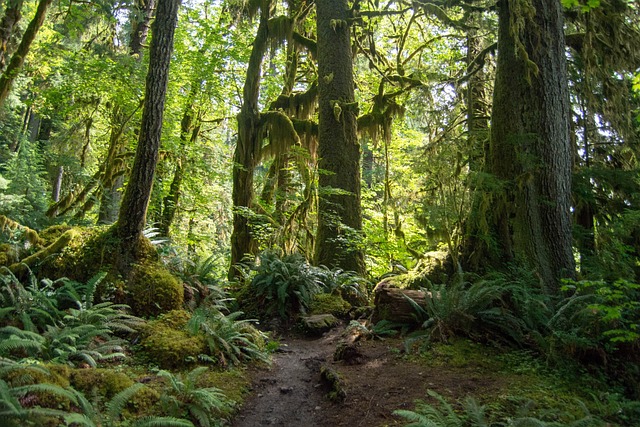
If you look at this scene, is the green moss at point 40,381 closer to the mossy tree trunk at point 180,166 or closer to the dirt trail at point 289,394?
the dirt trail at point 289,394

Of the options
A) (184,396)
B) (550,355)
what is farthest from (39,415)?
(550,355)

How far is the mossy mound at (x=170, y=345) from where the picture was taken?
4.96m

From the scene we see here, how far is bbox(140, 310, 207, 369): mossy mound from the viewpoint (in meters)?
4.96


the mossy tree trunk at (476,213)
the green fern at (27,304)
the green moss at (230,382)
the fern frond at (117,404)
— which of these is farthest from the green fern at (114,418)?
the mossy tree trunk at (476,213)

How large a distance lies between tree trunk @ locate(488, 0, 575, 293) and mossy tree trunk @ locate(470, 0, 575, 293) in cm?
1

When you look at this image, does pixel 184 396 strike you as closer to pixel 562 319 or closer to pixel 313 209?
pixel 562 319

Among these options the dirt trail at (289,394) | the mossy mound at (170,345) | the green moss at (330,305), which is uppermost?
the green moss at (330,305)

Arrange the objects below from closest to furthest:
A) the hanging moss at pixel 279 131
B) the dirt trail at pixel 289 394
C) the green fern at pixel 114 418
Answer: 1. the green fern at pixel 114 418
2. the dirt trail at pixel 289 394
3. the hanging moss at pixel 279 131

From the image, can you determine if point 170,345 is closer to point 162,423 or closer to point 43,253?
point 162,423

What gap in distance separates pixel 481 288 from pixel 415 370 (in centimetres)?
154

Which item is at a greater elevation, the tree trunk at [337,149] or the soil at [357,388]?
the tree trunk at [337,149]

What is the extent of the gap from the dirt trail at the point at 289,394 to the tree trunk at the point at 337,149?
3281 mm

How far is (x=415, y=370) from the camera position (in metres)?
4.96

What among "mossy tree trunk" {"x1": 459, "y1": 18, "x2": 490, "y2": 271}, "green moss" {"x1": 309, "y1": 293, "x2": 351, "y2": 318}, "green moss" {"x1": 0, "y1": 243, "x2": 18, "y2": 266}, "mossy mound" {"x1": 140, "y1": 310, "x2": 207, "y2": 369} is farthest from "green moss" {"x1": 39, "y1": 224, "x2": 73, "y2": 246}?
"mossy tree trunk" {"x1": 459, "y1": 18, "x2": 490, "y2": 271}
